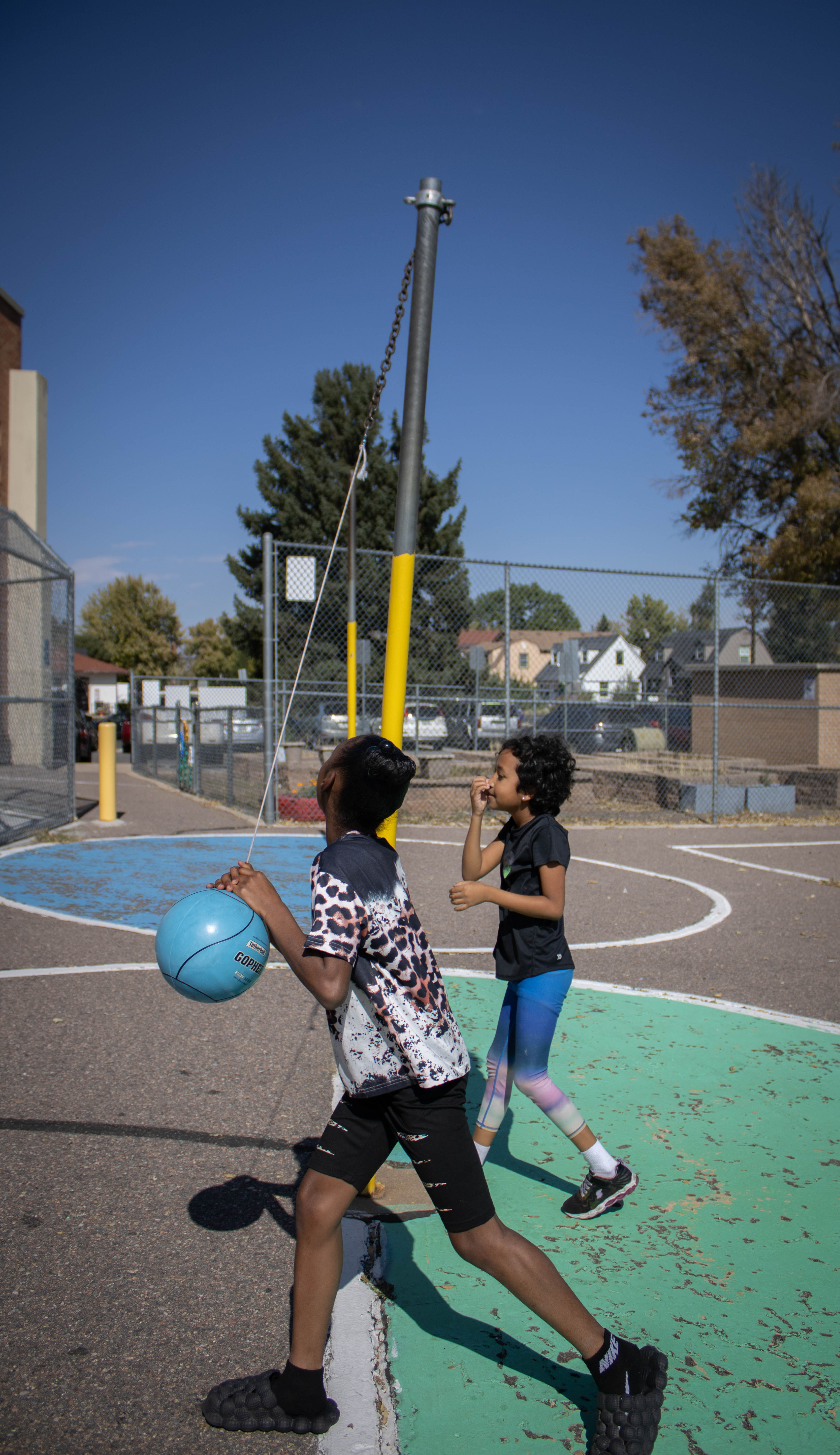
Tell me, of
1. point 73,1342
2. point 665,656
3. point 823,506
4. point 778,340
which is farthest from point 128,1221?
point 665,656

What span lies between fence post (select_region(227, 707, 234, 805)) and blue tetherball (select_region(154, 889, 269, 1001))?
11.9m

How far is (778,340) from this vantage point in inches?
1017

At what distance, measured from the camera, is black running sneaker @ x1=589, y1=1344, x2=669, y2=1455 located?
2.16 meters

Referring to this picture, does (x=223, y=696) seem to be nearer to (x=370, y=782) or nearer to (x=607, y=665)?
(x=607, y=665)

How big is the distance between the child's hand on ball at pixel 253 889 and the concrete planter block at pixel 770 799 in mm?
14553

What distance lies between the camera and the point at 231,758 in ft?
50.3

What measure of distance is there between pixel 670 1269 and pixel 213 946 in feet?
6.01

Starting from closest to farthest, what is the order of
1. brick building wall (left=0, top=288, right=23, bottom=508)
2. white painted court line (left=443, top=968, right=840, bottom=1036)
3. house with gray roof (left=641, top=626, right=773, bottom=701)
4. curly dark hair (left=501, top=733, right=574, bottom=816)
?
curly dark hair (left=501, top=733, right=574, bottom=816)
white painted court line (left=443, top=968, right=840, bottom=1036)
house with gray roof (left=641, top=626, right=773, bottom=701)
brick building wall (left=0, top=288, right=23, bottom=508)

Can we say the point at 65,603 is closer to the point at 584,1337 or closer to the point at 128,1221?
the point at 128,1221

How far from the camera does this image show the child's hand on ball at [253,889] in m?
2.24

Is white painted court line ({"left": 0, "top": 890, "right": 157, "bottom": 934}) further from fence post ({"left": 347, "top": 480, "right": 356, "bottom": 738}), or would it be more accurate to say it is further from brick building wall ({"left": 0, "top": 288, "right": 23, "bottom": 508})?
brick building wall ({"left": 0, "top": 288, "right": 23, "bottom": 508})

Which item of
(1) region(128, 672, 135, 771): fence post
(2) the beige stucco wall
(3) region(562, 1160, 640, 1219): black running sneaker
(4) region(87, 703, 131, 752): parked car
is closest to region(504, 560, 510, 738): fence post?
(3) region(562, 1160, 640, 1219): black running sneaker

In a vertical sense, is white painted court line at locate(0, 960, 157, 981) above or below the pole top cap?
below

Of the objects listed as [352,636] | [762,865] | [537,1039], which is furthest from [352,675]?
[762,865]
